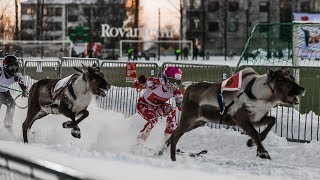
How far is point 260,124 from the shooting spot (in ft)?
33.2

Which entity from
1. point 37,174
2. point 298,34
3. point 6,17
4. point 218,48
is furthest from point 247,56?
point 218,48

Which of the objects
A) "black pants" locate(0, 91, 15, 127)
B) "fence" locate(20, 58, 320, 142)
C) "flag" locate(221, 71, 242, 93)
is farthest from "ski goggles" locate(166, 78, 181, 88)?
"black pants" locate(0, 91, 15, 127)

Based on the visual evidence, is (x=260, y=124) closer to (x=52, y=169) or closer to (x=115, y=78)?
(x=52, y=169)

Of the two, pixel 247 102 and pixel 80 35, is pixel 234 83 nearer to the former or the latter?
pixel 247 102

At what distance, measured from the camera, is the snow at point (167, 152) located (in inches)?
351

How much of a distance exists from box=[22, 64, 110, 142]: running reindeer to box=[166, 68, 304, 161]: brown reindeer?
1810 millimetres

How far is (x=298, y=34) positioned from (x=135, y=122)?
5.24 m

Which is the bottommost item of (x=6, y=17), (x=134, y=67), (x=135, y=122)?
(x=135, y=122)

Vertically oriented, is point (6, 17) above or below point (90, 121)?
above

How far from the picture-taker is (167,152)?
12.0 m

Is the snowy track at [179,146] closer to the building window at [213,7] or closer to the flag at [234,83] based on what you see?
the flag at [234,83]

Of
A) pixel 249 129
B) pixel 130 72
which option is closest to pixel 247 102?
pixel 249 129

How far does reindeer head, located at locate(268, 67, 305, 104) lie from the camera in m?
9.52

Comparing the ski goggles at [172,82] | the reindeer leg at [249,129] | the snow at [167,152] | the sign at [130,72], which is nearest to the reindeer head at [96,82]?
the snow at [167,152]
